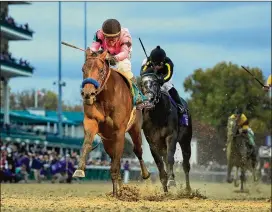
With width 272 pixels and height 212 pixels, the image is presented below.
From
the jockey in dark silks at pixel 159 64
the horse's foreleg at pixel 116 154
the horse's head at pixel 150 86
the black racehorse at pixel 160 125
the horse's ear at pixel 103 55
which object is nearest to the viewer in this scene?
the horse's ear at pixel 103 55

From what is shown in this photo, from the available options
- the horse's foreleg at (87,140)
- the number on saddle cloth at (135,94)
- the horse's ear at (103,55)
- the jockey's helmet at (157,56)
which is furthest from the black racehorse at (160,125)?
the horse's foreleg at (87,140)

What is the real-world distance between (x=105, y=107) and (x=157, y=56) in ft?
13.2

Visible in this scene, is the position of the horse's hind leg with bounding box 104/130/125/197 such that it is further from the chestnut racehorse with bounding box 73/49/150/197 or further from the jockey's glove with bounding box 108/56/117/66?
the jockey's glove with bounding box 108/56/117/66

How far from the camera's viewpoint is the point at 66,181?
38938mm

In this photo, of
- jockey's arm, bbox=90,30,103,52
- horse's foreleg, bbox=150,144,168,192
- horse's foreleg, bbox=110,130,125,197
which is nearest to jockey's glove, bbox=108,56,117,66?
jockey's arm, bbox=90,30,103,52

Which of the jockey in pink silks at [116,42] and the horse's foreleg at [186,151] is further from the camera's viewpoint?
the horse's foreleg at [186,151]

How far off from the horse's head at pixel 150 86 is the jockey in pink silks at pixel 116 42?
1558 mm

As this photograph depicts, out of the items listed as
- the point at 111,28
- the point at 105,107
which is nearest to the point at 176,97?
the point at 111,28

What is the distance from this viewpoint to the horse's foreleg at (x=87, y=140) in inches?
497

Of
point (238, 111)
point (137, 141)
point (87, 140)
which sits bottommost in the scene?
point (87, 140)

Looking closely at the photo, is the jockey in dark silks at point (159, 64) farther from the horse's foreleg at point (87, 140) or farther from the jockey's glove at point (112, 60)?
the horse's foreleg at point (87, 140)

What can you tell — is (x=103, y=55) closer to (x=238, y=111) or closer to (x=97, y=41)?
(x=97, y=41)

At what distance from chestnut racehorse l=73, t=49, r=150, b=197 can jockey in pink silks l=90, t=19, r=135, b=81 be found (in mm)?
452

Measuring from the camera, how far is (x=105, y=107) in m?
13.4
